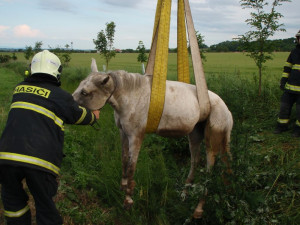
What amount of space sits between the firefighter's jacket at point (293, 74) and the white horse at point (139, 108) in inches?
131

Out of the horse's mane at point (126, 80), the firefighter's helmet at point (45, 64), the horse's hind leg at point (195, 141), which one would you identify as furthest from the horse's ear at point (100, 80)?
the horse's hind leg at point (195, 141)

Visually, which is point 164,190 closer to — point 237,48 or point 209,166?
point 209,166

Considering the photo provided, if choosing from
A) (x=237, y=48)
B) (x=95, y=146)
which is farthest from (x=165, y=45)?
(x=237, y=48)

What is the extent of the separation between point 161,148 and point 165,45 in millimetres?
3149

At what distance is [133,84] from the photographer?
3.25 m

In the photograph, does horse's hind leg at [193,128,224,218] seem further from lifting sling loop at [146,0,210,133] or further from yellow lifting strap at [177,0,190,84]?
yellow lifting strap at [177,0,190,84]

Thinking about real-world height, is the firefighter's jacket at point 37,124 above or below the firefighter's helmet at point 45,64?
below

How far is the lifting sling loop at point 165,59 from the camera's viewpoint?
3162mm

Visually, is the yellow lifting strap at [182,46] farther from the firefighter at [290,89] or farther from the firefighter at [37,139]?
the firefighter at [290,89]

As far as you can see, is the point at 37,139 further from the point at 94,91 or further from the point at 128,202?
the point at 128,202

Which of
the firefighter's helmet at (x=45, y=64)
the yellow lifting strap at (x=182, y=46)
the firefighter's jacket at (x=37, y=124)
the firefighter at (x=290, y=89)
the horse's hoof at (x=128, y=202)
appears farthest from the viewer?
the firefighter at (x=290, y=89)

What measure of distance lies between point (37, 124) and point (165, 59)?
1588 millimetres

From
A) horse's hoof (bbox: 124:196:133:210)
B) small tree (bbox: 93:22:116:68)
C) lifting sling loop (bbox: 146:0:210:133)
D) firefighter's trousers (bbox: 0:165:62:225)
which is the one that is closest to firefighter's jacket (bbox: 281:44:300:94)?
lifting sling loop (bbox: 146:0:210:133)

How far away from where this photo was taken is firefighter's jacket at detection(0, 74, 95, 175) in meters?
2.77
